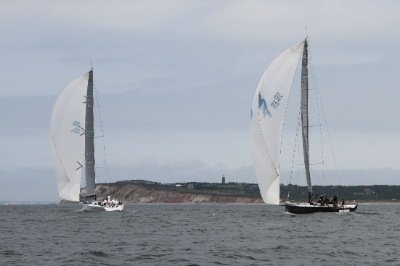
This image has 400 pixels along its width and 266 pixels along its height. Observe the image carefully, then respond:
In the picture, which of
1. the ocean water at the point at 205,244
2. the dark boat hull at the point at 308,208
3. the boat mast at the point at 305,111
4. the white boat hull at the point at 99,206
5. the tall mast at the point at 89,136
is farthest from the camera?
the white boat hull at the point at 99,206

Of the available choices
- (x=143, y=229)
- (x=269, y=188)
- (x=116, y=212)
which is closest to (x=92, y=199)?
(x=116, y=212)

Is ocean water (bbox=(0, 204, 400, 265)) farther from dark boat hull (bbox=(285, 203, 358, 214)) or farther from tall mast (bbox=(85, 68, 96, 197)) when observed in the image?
tall mast (bbox=(85, 68, 96, 197))

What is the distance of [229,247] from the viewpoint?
137 ft

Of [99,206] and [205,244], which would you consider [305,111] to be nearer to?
[99,206]

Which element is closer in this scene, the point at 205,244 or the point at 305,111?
the point at 205,244

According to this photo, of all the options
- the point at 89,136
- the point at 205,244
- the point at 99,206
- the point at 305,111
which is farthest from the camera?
the point at 99,206

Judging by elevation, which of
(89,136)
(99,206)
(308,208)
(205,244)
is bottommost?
(205,244)

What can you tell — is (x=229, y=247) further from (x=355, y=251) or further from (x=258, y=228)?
(x=258, y=228)

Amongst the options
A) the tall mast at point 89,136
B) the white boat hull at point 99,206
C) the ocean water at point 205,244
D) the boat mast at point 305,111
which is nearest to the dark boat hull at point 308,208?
the boat mast at point 305,111

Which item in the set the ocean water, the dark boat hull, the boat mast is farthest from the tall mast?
the ocean water

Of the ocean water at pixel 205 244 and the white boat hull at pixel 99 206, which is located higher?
the white boat hull at pixel 99 206

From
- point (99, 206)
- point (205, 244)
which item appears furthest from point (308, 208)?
point (205, 244)

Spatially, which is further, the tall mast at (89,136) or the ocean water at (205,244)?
the tall mast at (89,136)

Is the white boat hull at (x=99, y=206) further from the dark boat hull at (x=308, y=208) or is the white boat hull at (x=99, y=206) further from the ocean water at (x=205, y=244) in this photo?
the ocean water at (x=205, y=244)
